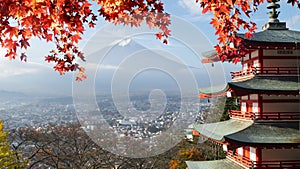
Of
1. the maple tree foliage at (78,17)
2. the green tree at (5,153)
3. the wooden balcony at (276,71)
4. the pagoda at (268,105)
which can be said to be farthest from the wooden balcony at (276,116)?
the green tree at (5,153)

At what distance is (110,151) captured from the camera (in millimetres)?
17938

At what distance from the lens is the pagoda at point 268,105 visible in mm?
8047

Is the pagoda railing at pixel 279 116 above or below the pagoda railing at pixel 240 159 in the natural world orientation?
above

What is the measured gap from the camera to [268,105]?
873cm

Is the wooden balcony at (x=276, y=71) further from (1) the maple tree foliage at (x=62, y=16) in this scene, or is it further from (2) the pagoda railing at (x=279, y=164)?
(1) the maple tree foliage at (x=62, y=16)

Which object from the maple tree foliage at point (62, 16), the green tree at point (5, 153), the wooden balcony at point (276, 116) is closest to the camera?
the maple tree foliage at point (62, 16)

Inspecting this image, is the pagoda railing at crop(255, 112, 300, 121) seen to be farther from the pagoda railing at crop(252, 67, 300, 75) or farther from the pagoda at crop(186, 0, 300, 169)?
the pagoda railing at crop(252, 67, 300, 75)

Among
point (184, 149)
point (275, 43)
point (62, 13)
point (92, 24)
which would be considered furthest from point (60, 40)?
point (184, 149)

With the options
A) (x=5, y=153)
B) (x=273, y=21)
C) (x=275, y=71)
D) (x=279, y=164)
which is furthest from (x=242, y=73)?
(x=5, y=153)

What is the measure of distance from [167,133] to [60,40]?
18695 millimetres

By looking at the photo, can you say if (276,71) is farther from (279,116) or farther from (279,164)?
(279,164)

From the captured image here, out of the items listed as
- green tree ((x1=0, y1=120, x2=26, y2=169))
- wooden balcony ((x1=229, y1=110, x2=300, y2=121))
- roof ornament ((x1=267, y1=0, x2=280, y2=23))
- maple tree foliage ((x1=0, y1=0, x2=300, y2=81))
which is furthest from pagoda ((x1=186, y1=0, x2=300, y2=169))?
green tree ((x1=0, y1=120, x2=26, y2=169))

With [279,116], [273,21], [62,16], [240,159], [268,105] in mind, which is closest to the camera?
[62,16]

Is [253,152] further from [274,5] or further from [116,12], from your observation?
[116,12]
